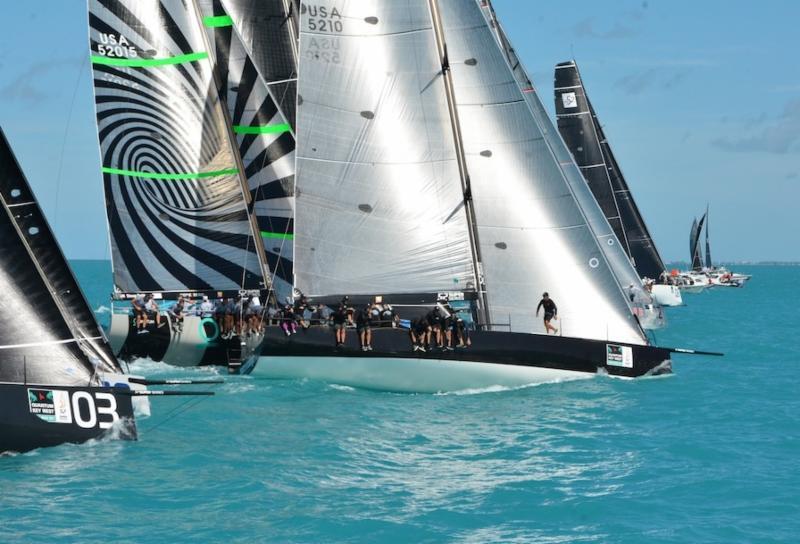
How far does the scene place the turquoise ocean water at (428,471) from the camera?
55.2 ft

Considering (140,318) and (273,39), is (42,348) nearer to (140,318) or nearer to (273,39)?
(140,318)

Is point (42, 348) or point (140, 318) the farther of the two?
point (140, 318)

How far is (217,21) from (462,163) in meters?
11.3

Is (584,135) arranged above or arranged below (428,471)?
above

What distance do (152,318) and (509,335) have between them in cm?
1181

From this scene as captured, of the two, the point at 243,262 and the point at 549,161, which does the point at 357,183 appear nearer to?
the point at 549,161

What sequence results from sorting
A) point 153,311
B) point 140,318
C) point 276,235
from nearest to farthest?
1. point 140,318
2. point 153,311
3. point 276,235

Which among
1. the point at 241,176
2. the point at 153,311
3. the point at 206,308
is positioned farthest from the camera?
the point at 241,176

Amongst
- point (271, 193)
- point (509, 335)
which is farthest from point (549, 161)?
point (271, 193)

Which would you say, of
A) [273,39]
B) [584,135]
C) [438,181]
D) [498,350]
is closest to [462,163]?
[438,181]

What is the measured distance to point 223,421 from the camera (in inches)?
985

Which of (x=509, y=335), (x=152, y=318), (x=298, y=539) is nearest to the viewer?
(x=298, y=539)

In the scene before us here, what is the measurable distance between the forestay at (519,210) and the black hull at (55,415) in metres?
11.7

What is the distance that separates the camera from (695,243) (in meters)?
114
